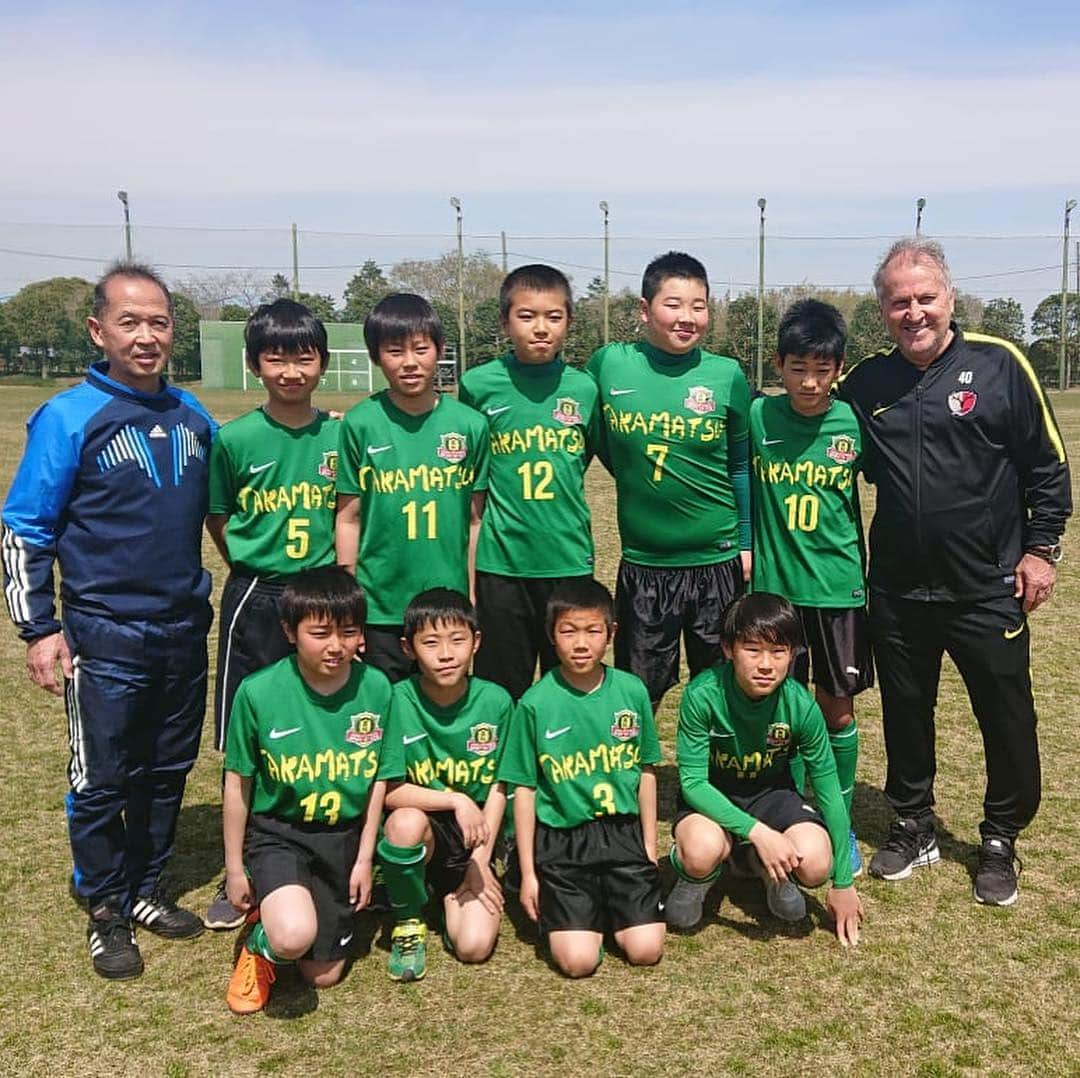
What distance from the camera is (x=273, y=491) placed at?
3.74m

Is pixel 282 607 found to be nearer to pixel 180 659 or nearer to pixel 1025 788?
pixel 180 659

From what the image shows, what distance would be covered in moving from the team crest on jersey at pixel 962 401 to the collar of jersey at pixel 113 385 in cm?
274

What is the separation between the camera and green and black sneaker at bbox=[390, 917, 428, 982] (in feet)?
10.9

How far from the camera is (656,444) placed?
410cm

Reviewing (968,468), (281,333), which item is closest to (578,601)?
(281,333)

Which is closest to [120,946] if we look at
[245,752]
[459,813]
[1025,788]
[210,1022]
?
[210,1022]

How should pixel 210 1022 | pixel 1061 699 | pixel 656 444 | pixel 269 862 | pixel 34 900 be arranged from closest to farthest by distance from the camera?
pixel 210 1022 < pixel 269 862 < pixel 34 900 < pixel 656 444 < pixel 1061 699

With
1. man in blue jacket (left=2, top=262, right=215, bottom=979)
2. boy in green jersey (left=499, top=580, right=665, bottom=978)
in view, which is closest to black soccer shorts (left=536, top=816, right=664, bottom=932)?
boy in green jersey (left=499, top=580, right=665, bottom=978)

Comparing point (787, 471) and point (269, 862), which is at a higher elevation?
point (787, 471)

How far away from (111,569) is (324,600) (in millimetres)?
691

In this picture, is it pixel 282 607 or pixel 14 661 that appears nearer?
pixel 282 607

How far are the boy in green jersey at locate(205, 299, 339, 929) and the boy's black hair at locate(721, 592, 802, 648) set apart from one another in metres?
1.46

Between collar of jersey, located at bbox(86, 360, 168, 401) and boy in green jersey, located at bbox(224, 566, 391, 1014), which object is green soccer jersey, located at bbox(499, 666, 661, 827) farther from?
collar of jersey, located at bbox(86, 360, 168, 401)

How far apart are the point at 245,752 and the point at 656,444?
186 cm
